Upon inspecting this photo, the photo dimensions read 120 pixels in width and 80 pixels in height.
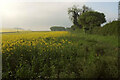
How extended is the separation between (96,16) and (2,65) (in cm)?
1900

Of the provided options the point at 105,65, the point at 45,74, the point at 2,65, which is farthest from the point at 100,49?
the point at 2,65

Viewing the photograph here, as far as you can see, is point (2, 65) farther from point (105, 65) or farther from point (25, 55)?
point (105, 65)

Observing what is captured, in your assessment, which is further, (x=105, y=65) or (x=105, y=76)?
(x=105, y=65)

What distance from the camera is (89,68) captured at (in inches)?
146

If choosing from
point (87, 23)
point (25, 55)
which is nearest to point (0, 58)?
point (25, 55)

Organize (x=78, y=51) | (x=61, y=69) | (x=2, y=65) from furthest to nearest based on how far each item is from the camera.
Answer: (x=78, y=51)
(x=2, y=65)
(x=61, y=69)

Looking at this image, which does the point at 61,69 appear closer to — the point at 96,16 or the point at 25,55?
the point at 25,55

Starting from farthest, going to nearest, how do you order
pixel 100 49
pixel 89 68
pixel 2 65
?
pixel 100 49 < pixel 2 65 < pixel 89 68

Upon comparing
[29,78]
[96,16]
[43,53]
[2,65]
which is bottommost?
[29,78]

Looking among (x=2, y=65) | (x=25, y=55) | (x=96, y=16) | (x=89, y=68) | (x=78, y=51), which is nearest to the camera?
(x=89, y=68)

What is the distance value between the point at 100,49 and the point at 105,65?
201cm

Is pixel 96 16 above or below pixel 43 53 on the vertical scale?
above

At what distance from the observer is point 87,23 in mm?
20484

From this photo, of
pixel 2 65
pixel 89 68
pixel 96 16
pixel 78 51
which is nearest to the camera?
pixel 89 68
